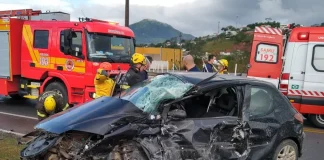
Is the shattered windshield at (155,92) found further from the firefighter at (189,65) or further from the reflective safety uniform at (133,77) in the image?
the firefighter at (189,65)

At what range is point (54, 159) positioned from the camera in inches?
161

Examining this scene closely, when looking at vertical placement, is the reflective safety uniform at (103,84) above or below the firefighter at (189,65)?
below

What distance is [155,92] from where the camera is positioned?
14.7ft

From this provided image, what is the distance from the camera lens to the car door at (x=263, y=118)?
4.77m

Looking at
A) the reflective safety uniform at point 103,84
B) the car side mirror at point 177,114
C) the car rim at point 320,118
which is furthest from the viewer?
the car rim at point 320,118

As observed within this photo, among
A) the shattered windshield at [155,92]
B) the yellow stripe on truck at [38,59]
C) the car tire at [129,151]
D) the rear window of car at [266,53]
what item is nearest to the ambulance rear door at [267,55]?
the rear window of car at [266,53]

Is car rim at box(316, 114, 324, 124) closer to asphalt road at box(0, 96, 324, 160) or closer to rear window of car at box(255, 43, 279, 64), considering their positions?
asphalt road at box(0, 96, 324, 160)

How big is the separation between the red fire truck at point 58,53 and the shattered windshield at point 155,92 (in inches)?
203

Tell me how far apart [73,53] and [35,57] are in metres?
1.62

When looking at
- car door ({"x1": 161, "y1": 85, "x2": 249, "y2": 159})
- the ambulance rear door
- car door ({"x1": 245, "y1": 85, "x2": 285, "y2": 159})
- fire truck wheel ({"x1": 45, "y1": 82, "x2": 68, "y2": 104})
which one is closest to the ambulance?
the ambulance rear door

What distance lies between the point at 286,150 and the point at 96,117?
2.83 m

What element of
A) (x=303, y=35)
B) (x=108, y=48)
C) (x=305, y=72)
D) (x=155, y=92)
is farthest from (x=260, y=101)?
(x=108, y=48)

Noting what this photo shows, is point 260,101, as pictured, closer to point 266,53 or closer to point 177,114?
point 177,114

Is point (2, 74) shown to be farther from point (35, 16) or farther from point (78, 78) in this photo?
point (78, 78)
